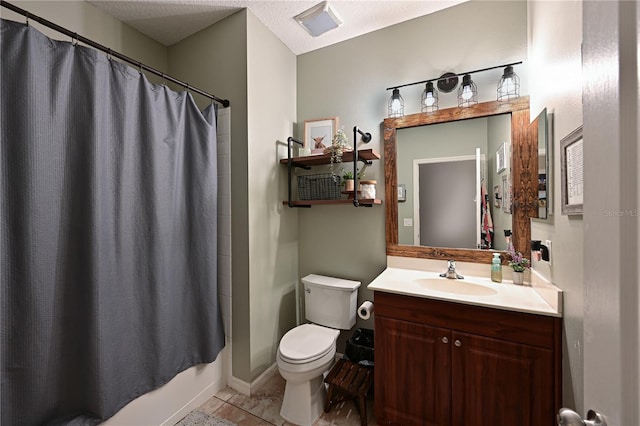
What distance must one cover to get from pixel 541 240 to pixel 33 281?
7.94 feet

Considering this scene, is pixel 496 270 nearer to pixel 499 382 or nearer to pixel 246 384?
pixel 499 382

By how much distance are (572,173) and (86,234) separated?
6.95 feet

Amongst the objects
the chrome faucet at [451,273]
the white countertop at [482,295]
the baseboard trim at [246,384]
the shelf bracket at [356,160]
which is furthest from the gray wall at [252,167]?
the chrome faucet at [451,273]

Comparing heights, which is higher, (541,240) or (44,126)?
(44,126)

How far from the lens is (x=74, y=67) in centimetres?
127

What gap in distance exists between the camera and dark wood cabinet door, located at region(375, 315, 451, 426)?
1400mm

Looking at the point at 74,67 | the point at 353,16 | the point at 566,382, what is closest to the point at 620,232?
the point at 566,382

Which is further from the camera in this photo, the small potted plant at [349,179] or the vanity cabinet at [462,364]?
the small potted plant at [349,179]

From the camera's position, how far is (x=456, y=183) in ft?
6.07

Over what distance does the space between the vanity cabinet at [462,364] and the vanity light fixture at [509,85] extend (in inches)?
51.0

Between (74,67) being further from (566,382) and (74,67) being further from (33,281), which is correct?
(566,382)

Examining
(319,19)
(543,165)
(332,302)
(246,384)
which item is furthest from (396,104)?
(246,384)

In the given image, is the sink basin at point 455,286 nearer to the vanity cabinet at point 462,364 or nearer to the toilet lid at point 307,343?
the vanity cabinet at point 462,364

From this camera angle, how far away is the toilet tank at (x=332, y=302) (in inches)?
78.4
